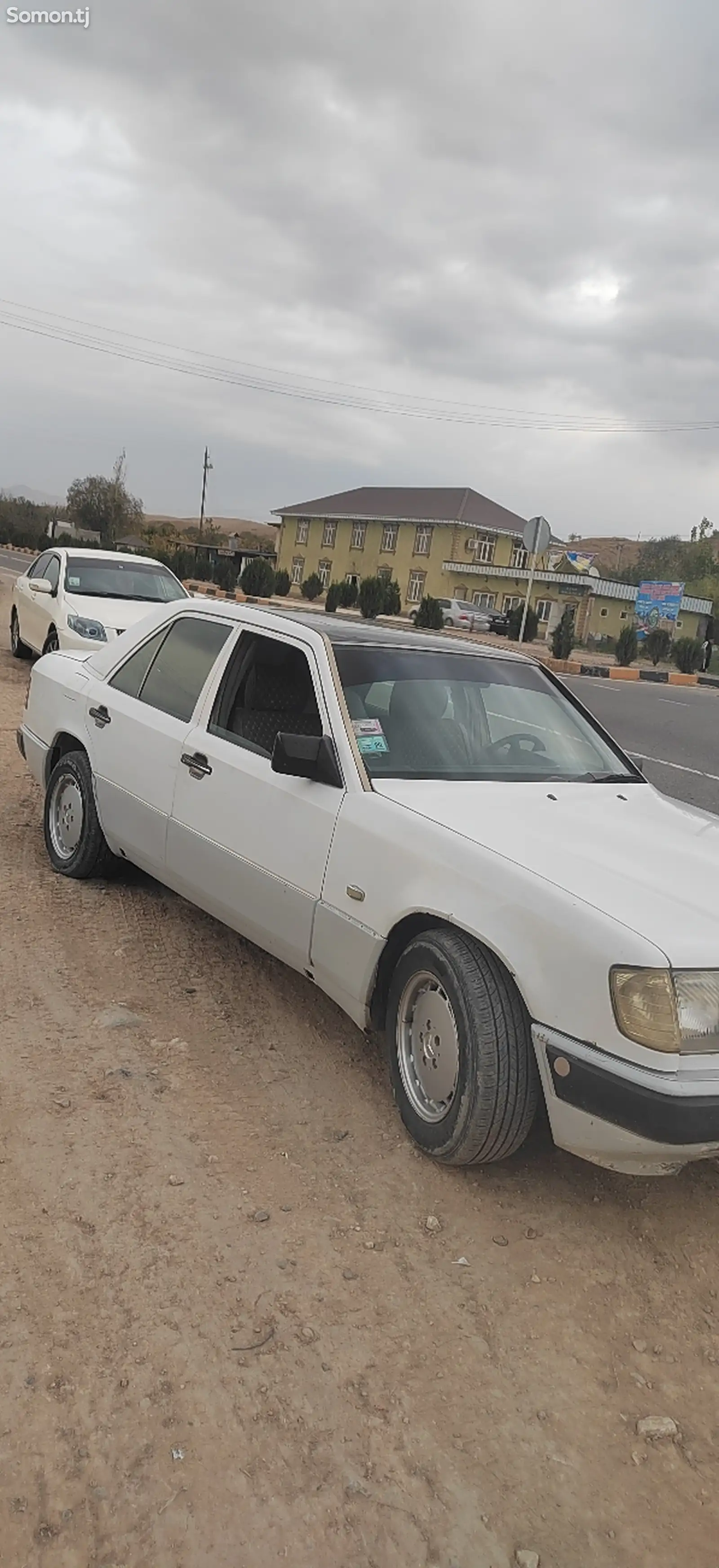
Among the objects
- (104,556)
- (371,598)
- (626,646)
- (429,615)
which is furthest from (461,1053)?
(371,598)

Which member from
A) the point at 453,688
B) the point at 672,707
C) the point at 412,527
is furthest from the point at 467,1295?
the point at 412,527

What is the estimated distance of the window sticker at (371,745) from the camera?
350cm

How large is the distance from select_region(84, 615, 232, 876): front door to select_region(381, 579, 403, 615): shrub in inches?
1298

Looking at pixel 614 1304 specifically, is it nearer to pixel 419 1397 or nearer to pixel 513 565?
pixel 419 1397

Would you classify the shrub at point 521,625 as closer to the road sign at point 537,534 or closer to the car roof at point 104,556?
the road sign at point 537,534

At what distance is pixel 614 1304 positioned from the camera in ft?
8.46

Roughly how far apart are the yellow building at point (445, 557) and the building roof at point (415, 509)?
8 centimetres

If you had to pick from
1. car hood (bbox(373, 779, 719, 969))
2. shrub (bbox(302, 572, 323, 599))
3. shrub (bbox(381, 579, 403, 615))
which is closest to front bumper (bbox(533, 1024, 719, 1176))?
car hood (bbox(373, 779, 719, 969))

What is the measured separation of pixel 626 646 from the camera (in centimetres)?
2952

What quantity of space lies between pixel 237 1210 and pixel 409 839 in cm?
109

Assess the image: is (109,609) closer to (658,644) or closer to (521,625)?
(521,625)

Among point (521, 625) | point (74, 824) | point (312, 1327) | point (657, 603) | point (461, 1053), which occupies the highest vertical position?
point (657, 603)

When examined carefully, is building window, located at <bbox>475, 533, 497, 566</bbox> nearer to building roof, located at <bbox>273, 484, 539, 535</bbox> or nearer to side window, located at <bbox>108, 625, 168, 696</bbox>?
building roof, located at <bbox>273, 484, 539, 535</bbox>

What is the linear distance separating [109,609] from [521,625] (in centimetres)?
2364
